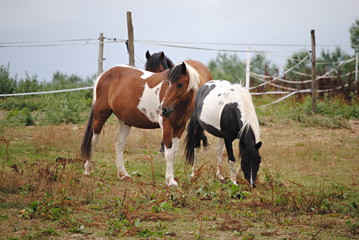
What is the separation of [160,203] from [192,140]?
2941 millimetres

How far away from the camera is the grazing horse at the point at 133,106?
7.26 m

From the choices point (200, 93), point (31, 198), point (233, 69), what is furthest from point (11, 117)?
point (233, 69)

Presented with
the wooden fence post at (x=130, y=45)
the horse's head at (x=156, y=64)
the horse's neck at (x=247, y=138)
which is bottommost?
the horse's neck at (x=247, y=138)

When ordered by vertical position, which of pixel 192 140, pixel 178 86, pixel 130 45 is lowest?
pixel 192 140

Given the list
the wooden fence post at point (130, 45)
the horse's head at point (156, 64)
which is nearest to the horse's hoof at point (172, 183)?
the horse's head at point (156, 64)

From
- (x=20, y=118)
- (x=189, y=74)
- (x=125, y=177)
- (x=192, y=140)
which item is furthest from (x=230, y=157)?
(x=20, y=118)

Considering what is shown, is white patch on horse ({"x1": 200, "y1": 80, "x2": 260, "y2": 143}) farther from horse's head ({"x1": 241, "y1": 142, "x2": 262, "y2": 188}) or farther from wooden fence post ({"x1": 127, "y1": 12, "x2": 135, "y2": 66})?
wooden fence post ({"x1": 127, "y1": 12, "x2": 135, "y2": 66})

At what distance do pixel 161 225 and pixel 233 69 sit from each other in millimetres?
44026

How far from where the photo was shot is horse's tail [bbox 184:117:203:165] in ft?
27.5

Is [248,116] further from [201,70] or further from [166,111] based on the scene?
[201,70]

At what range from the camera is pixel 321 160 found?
31.4ft

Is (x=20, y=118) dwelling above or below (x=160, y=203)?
above

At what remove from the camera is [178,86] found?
277 inches

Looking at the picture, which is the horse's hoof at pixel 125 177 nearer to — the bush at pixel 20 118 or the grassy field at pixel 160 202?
the grassy field at pixel 160 202
